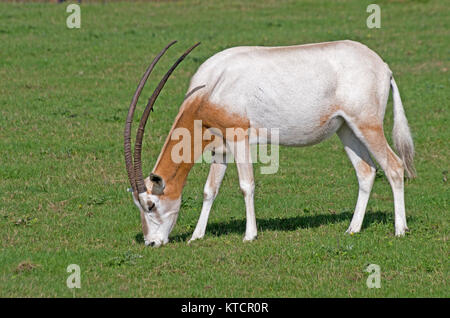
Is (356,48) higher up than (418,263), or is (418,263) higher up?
(356,48)

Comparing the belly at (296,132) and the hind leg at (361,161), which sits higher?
the belly at (296,132)

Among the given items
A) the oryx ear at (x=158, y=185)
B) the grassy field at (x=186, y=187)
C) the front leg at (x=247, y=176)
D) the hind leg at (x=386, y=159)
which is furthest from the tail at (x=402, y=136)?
→ the oryx ear at (x=158, y=185)

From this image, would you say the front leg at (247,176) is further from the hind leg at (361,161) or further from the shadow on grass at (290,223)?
the hind leg at (361,161)

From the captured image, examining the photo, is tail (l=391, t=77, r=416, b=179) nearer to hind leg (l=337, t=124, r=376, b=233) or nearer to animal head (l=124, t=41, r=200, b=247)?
hind leg (l=337, t=124, r=376, b=233)

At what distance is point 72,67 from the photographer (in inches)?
798

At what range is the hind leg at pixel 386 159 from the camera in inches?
388

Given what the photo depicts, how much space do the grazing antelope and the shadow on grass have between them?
0.43 meters

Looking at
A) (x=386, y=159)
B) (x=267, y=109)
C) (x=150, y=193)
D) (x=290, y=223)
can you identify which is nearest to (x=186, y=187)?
(x=290, y=223)

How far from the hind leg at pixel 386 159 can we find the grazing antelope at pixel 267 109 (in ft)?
0.04

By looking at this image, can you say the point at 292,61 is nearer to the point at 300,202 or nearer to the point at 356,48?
the point at 356,48

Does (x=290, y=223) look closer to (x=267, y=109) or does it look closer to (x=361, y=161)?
(x=361, y=161)

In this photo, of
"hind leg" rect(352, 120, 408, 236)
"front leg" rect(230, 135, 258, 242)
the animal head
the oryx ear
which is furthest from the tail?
the oryx ear
